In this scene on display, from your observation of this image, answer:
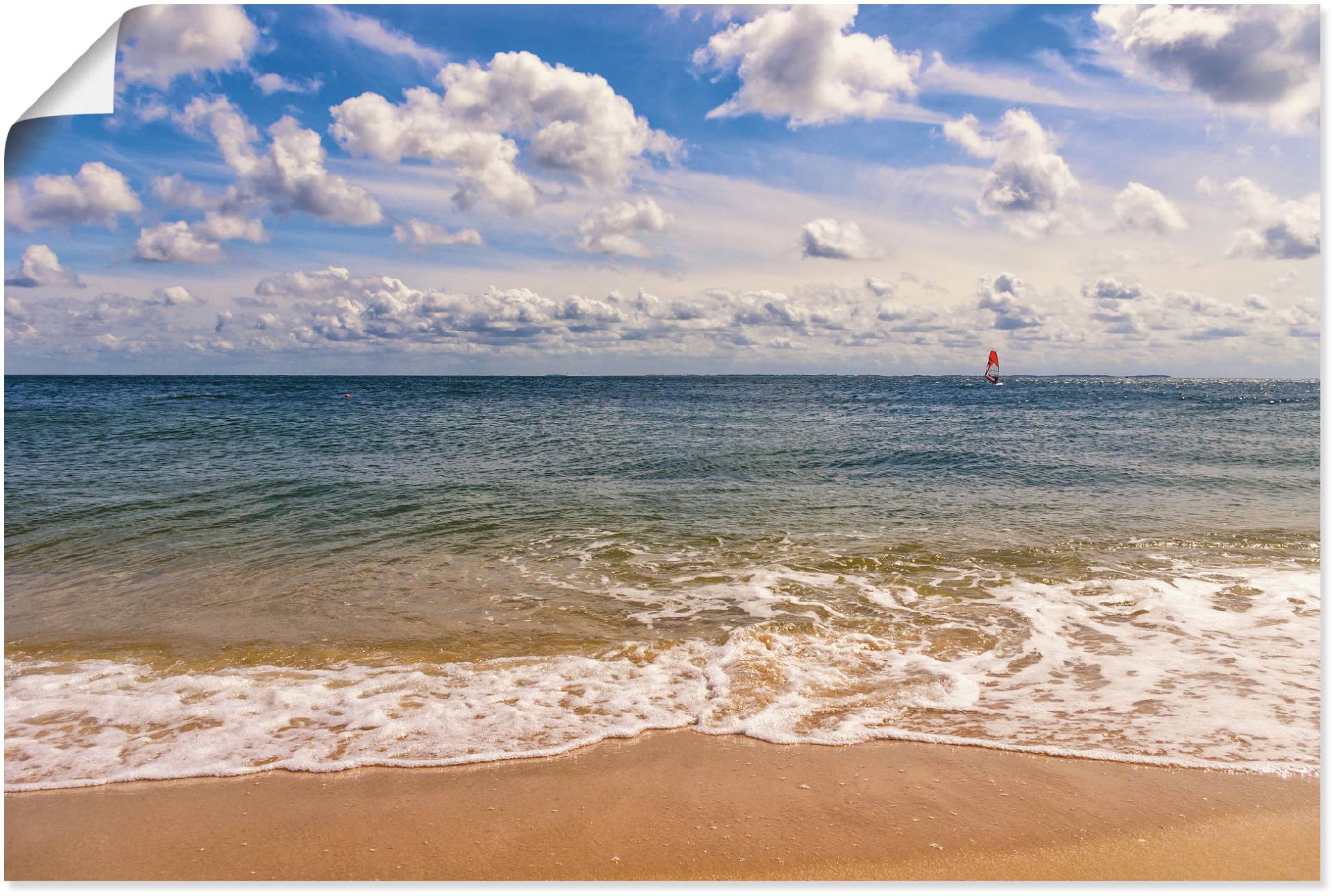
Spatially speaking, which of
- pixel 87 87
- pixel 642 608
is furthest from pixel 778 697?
pixel 87 87

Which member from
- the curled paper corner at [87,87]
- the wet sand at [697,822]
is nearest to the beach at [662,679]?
the wet sand at [697,822]

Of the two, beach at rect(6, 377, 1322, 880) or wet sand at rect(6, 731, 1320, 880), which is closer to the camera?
wet sand at rect(6, 731, 1320, 880)

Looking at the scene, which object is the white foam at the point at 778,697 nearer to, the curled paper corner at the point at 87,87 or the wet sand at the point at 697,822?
the wet sand at the point at 697,822

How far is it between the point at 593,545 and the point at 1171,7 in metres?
6.81

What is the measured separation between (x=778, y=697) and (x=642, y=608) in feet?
6.84

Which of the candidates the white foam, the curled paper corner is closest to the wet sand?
the white foam

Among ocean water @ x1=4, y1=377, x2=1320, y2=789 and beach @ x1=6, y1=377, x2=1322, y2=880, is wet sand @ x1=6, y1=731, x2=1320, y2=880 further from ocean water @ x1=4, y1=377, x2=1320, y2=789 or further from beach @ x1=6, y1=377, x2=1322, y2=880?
ocean water @ x1=4, y1=377, x2=1320, y2=789

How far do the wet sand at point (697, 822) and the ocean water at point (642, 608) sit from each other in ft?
0.77

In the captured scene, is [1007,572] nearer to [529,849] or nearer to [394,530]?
[529,849]

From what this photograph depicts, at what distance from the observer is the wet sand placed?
280 centimetres

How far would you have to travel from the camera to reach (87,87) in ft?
10.2

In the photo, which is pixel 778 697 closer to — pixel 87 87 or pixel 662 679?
pixel 662 679

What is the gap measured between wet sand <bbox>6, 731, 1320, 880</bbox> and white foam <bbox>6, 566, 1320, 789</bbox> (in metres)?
0.21

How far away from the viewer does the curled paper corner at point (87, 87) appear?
3070 mm
